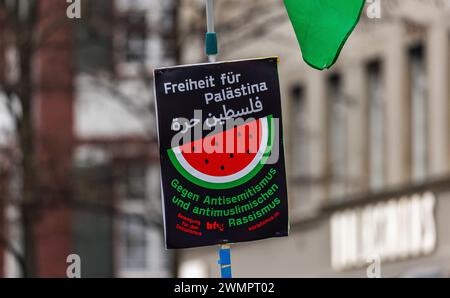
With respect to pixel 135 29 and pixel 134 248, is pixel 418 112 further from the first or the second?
pixel 134 248

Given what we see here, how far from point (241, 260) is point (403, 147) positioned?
25.2 feet

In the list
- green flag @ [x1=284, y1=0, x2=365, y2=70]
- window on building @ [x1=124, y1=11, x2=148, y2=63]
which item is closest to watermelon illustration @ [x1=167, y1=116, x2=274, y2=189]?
green flag @ [x1=284, y1=0, x2=365, y2=70]

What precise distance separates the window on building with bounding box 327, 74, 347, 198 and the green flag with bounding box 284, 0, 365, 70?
27.8 metres

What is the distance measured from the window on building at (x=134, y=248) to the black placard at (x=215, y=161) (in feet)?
121

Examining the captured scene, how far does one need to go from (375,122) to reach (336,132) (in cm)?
270

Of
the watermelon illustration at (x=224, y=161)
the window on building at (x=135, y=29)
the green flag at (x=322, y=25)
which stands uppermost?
the window on building at (x=135, y=29)

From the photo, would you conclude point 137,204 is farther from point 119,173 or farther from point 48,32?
point 48,32

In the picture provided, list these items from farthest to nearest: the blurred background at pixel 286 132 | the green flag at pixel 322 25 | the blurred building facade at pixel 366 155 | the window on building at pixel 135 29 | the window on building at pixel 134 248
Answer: the window on building at pixel 134 248, the blurred building facade at pixel 366 155, the window on building at pixel 135 29, the blurred background at pixel 286 132, the green flag at pixel 322 25

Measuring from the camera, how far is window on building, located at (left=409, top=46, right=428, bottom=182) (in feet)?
110

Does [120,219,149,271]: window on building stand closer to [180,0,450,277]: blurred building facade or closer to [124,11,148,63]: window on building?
[180,0,450,277]: blurred building facade

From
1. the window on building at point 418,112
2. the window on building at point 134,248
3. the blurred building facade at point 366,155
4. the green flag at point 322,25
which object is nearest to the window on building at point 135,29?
the blurred building facade at point 366,155

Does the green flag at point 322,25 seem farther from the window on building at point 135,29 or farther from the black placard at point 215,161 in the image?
the window on building at point 135,29

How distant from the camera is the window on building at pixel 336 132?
124 feet

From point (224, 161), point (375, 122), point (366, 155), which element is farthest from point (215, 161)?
point (366, 155)
